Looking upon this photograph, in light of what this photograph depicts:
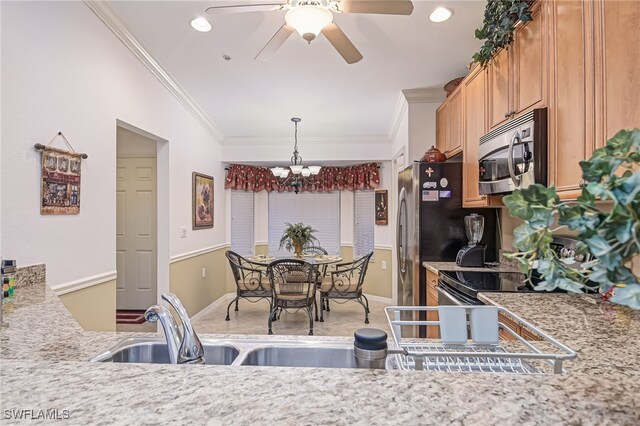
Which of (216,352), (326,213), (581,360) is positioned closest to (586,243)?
(581,360)

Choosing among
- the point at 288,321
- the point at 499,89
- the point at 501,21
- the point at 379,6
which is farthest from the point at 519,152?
the point at 288,321

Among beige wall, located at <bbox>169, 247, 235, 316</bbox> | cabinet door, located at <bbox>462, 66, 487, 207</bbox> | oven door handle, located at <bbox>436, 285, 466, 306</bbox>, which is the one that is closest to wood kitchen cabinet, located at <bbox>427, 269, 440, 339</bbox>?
oven door handle, located at <bbox>436, 285, 466, 306</bbox>

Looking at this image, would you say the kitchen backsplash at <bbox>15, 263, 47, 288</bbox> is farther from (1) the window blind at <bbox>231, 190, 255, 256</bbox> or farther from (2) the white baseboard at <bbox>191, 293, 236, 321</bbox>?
(1) the window blind at <bbox>231, 190, 255, 256</bbox>

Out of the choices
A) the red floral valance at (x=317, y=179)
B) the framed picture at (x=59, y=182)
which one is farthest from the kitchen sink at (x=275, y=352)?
the red floral valance at (x=317, y=179)

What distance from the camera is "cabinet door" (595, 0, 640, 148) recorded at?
1.24 m

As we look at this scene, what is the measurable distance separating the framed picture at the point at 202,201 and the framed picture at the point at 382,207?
8.28ft

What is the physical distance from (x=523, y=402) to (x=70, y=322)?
1.40m

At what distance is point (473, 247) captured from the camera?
2803 mm

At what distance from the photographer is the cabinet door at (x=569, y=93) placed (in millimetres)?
1472

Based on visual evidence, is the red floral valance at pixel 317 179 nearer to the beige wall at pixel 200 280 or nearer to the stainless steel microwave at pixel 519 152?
the beige wall at pixel 200 280

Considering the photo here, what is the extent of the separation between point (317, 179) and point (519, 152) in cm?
423

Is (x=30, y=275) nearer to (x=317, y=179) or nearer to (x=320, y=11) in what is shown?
(x=320, y=11)

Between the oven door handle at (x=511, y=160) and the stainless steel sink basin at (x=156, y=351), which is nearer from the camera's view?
the stainless steel sink basin at (x=156, y=351)

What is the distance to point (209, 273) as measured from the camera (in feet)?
15.5
